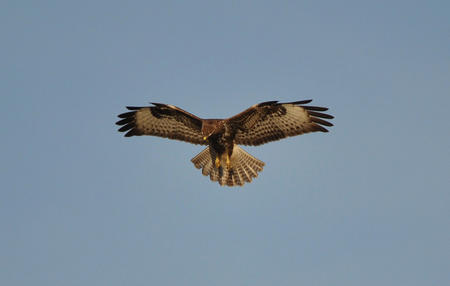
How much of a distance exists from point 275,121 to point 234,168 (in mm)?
2004

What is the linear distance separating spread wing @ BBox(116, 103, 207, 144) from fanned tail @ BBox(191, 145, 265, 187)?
2.57ft

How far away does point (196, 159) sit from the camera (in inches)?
714

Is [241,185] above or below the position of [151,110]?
below

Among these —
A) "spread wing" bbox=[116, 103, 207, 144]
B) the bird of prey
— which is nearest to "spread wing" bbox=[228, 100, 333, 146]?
the bird of prey

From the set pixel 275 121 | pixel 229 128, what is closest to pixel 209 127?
pixel 229 128

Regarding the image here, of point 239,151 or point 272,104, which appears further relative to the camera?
point 239,151

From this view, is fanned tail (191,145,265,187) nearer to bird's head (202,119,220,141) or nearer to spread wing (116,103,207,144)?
spread wing (116,103,207,144)

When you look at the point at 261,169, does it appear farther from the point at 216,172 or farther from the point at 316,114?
the point at 316,114

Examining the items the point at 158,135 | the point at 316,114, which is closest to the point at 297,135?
the point at 316,114

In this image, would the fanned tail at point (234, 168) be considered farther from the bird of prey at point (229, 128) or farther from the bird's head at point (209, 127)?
the bird's head at point (209, 127)

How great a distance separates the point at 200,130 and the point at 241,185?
1.92m

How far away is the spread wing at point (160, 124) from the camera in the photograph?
17141mm

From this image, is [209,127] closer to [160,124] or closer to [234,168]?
[160,124]

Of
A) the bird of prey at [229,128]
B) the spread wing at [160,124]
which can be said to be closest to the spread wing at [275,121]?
the bird of prey at [229,128]
